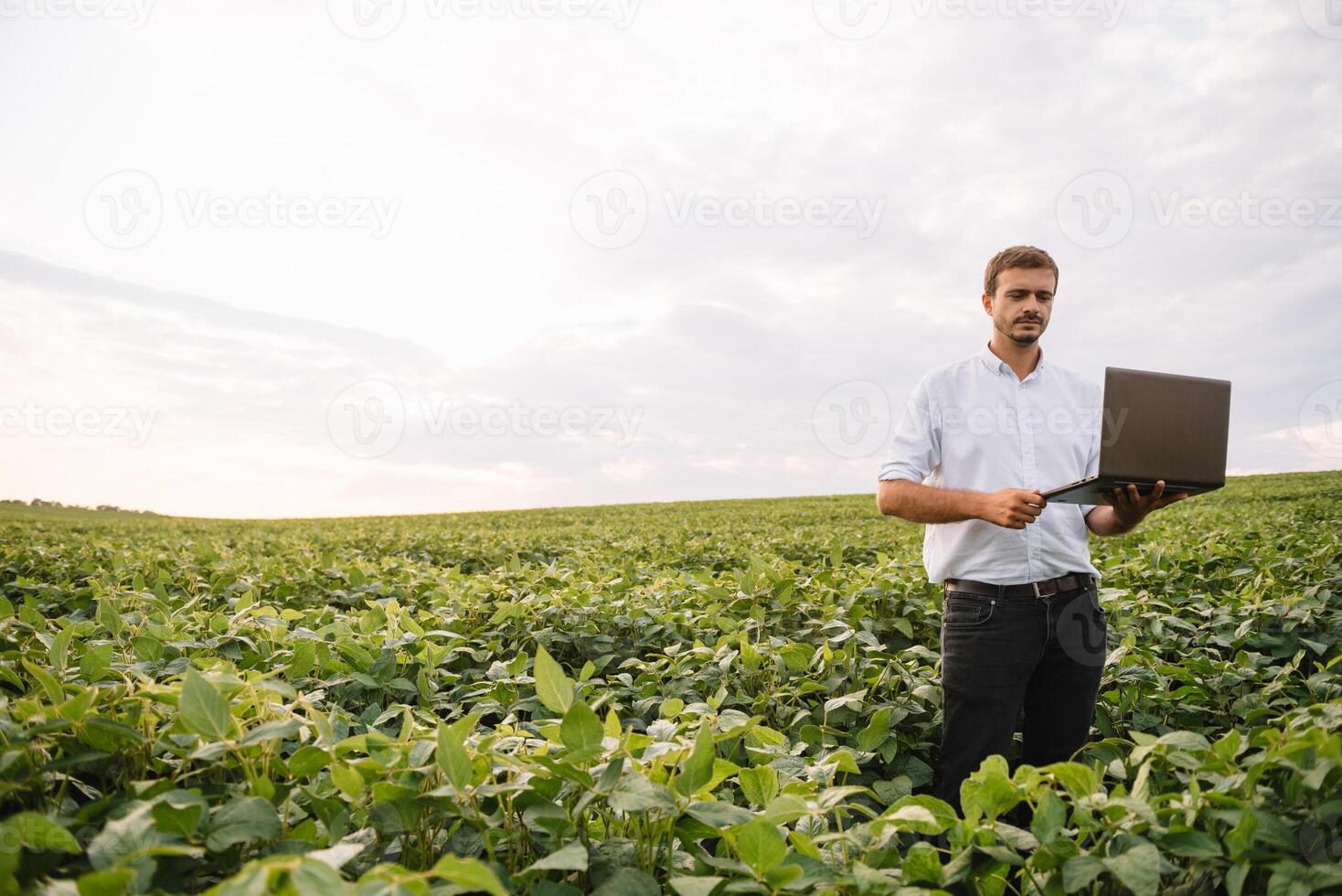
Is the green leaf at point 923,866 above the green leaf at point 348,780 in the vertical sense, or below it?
below

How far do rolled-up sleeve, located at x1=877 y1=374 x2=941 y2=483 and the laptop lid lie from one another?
759 millimetres

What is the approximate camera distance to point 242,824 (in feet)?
4.49

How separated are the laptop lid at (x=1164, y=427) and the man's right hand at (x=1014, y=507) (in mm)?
234

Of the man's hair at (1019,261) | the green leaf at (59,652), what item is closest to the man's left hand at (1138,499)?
the man's hair at (1019,261)

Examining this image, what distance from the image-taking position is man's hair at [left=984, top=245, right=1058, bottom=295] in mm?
3217

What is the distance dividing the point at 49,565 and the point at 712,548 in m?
6.29

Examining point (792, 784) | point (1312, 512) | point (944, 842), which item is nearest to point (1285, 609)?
point (944, 842)

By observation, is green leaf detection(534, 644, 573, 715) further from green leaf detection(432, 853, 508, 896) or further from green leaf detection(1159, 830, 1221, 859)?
green leaf detection(1159, 830, 1221, 859)

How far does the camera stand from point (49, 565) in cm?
668

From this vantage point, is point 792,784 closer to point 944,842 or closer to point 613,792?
point 613,792

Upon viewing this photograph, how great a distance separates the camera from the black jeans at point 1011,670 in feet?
10.0

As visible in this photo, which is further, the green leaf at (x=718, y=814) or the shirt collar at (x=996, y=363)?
the shirt collar at (x=996, y=363)

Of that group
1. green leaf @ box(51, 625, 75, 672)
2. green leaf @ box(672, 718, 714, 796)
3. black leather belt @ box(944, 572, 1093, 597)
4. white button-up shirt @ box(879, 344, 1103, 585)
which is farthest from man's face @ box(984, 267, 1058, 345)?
green leaf @ box(51, 625, 75, 672)

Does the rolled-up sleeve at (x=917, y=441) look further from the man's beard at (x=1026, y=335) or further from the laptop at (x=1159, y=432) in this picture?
the laptop at (x=1159, y=432)
